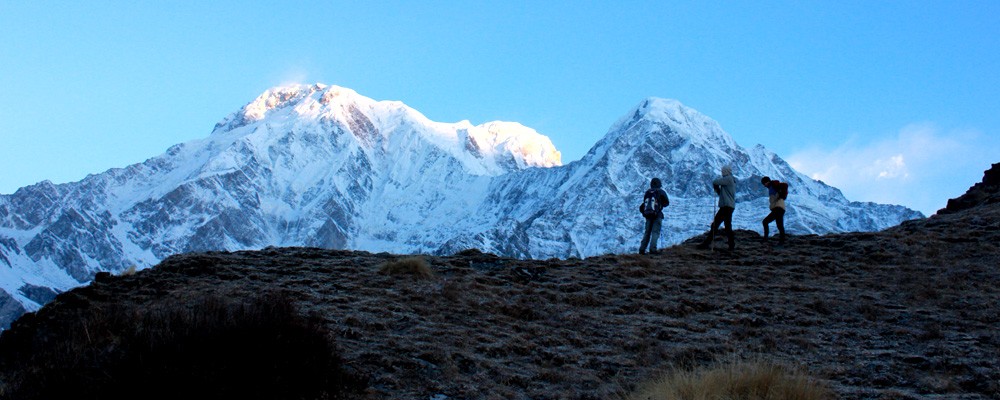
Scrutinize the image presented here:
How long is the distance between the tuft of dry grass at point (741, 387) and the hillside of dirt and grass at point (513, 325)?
2.14 ft

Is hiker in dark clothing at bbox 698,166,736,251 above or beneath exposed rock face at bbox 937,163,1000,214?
beneath

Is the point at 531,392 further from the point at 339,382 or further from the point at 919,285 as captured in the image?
the point at 919,285

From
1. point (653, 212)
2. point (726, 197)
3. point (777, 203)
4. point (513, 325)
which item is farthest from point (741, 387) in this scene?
point (777, 203)

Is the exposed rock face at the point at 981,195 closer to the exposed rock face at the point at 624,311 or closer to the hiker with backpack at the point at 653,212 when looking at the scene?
the exposed rock face at the point at 624,311

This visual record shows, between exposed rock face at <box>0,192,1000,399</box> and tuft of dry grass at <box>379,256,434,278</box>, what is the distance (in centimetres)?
26

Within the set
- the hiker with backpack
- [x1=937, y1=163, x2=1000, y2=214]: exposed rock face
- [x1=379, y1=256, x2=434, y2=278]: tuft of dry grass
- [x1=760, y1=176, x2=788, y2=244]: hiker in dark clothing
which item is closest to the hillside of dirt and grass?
[x1=379, y1=256, x2=434, y2=278]: tuft of dry grass

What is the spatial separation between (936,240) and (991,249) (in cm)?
148

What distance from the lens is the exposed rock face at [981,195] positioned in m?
24.2

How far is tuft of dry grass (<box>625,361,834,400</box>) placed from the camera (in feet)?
21.5

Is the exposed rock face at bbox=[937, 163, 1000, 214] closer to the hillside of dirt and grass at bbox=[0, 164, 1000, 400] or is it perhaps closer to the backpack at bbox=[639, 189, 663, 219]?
the hillside of dirt and grass at bbox=[0, 164, 1000, 400]

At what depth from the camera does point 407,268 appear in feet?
47.7

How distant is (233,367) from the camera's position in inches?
267

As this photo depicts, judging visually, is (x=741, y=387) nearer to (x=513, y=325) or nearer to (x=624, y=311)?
(x=513, y=325)

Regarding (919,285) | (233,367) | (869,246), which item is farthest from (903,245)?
(233,367)
